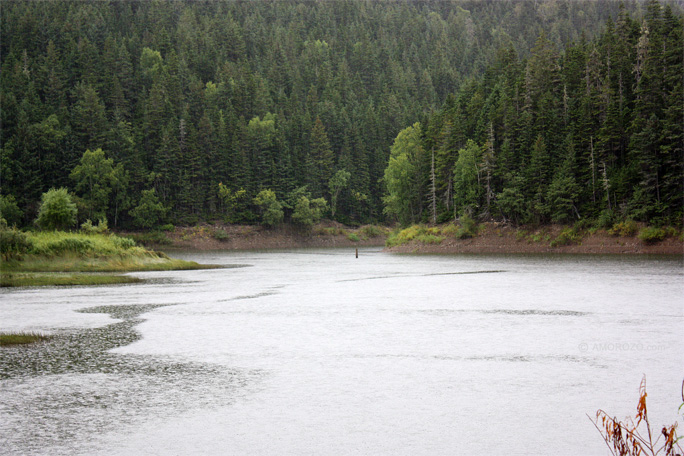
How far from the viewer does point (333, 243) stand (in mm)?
142875

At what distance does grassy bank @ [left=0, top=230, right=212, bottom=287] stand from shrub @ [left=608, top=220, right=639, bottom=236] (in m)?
53.3

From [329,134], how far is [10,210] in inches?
3256

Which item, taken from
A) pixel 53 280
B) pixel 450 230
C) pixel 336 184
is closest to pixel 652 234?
pixel 450 230

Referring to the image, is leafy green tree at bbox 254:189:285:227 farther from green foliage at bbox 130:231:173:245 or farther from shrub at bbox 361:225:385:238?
green foliage at bbox 130:231:173:245

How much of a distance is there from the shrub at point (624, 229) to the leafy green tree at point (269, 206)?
75.9m

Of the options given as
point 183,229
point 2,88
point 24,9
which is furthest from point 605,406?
point 24,9

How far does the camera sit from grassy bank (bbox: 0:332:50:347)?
21656mm

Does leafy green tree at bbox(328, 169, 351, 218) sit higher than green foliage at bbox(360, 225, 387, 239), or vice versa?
leafy green tree at bbox(328, 169, 351, 218)

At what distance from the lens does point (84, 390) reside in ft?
50.4

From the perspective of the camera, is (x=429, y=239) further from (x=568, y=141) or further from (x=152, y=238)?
(x=152, y=238)

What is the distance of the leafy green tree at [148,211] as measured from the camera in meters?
129

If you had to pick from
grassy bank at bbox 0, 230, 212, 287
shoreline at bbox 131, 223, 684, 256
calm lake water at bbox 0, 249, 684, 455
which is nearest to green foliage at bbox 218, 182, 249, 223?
shoreline at bbox 131, 223, 684, 256

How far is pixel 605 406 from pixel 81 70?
170m

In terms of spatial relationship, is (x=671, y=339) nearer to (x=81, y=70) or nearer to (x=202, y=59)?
(x=81, y=70)
